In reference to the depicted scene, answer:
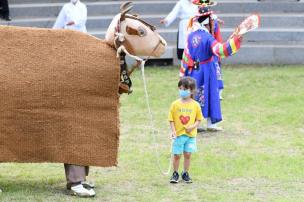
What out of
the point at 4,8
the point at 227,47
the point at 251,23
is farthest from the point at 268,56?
the point at 251,23

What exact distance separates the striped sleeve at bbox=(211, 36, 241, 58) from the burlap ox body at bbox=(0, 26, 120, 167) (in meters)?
2.35

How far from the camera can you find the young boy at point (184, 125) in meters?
8.81

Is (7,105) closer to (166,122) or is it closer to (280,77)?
(166,122)

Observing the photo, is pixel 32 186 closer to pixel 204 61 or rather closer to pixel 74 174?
pixel 74 174

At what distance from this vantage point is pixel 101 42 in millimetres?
8281

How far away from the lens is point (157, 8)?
19.4m

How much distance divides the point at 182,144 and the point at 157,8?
10.8 meters

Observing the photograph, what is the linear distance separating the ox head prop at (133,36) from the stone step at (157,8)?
11063 millimetres

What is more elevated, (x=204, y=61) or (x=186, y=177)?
(x=204, y=61)

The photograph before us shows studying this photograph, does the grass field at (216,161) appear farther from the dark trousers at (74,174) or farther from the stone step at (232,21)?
the stone step at (232,21)

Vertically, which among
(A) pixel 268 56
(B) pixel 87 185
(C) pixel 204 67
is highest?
(C) pixel 204 67

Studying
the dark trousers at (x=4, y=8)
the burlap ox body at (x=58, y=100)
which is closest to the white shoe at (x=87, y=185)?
the burlap ox body at (x=58, y=100)

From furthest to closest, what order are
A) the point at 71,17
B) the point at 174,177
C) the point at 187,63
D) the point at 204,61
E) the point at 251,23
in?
the point at 71,17
the point at 187,63
the point at 204,61
the point at 251,23
the point at 174,177

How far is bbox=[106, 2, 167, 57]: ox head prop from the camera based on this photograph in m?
8.22
